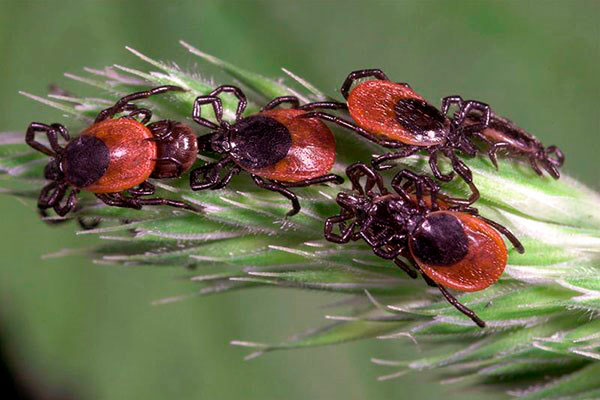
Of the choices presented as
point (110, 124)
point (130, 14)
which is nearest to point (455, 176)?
point (110, 124)

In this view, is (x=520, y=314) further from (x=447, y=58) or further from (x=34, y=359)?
(x=34, y=359)

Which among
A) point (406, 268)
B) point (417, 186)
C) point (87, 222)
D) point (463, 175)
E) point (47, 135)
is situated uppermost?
point (463, 175)

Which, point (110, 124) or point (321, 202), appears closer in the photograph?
point (321, 202)

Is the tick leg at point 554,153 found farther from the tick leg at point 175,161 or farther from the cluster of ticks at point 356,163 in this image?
the tick leg at point 175,161

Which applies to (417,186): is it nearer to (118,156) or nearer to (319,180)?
(319,180)

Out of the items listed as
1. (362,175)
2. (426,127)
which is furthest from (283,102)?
(426,127)

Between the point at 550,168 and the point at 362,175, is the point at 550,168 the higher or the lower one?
the higher one
